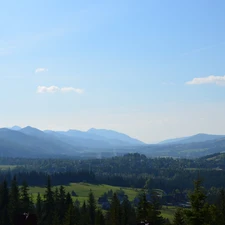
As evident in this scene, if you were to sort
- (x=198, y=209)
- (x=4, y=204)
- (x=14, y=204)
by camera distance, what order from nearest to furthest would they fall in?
(x=198, y=209) → (x=14, y=204) → (x=4, y=204)

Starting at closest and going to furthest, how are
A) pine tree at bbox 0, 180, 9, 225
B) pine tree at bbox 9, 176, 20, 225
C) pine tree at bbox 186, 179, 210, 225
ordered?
pine tree at bbox 186, 179, 210, 225 < pine tree at bbox 9, 176, 20, 225 < pine tree at bbox 0, 180, 9, 225

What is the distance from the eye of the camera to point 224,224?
64625 mm

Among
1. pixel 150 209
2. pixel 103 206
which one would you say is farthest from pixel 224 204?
pixel 103 206

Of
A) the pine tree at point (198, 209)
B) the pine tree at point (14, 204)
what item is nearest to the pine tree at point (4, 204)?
the pine tree at point (14, 204)

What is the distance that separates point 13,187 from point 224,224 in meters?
46.8

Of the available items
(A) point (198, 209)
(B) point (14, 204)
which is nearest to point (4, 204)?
(B) point (14, 204)

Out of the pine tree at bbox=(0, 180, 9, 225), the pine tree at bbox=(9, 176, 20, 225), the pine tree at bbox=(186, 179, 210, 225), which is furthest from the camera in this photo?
the pine tree at bbox=(0, 180, 9, 225)

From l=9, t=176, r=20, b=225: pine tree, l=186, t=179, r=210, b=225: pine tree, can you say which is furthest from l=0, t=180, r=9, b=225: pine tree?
l=186, t=179, r=210, b=225: pine tree

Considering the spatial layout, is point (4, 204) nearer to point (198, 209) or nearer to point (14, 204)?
point (14, 204)

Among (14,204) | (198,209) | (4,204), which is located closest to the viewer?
(198,209)

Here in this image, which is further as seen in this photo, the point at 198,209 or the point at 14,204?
the point at 14,204

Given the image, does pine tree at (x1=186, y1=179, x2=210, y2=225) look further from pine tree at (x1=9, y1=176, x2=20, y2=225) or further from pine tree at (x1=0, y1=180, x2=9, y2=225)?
pine tree at (x1=0, y1=180, x2=9, y2=225)

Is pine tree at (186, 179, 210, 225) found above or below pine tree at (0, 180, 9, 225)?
above

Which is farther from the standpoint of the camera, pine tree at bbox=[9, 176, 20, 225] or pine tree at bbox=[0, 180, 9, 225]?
pine tree at bbox=[0, 180, 9, 225]
